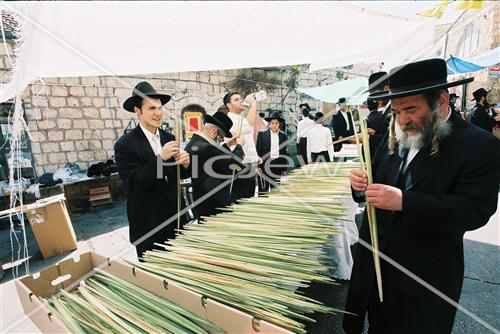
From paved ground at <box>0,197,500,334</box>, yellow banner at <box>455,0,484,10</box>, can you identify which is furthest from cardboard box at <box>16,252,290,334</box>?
yellow banner at <box>455,0,484,10</box>

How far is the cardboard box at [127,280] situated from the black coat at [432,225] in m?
0.83

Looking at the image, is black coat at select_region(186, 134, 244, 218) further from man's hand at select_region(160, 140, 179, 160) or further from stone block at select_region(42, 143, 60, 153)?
stone block at select_region(42, 143, 60, 153)

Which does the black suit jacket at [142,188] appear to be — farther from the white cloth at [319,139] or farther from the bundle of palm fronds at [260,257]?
the white cloth at [319,139]

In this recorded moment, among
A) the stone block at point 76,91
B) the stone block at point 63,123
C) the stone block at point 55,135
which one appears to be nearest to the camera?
the stone block at point 55,135

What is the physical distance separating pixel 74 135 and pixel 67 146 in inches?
12.7

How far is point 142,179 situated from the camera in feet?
6.43

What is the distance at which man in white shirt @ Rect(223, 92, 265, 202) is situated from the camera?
3.34 meters

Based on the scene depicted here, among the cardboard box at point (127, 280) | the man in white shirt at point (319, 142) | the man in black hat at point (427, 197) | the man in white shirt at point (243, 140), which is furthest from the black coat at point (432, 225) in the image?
the man in white shirt at point (319, 142)

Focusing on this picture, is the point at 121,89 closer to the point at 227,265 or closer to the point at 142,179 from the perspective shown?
the point at 142,179

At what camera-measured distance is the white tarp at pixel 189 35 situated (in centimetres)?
122

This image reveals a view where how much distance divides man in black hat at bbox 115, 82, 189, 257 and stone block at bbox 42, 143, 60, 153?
5720 mm

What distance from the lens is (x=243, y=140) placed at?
3.86 meters

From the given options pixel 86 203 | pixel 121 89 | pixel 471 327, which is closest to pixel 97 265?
pixel 471 327

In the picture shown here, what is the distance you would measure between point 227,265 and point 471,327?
2203 millimetres
